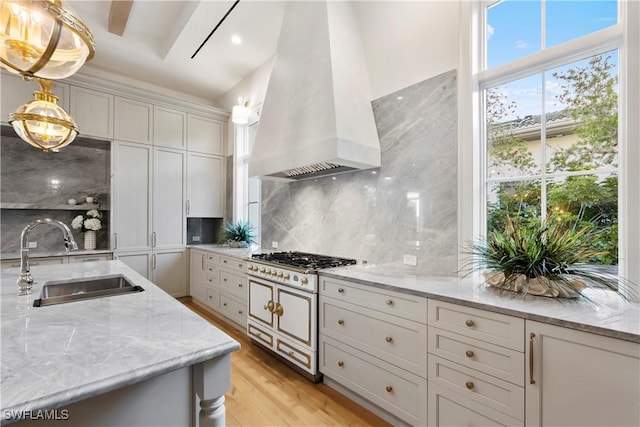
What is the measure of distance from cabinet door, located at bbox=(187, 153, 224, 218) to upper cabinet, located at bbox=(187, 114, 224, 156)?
→ 0.41 feet

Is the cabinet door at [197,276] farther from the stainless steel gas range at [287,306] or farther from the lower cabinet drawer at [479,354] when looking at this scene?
the lower cabinet drawer at [479,354]

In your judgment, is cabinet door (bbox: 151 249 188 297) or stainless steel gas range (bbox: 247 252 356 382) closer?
stainless steel gas range (bbox: 247 252 356 382)

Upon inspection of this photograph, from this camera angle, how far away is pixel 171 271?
4.49m

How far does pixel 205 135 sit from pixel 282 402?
13.5 feet

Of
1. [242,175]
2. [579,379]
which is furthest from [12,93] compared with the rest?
[579,379]

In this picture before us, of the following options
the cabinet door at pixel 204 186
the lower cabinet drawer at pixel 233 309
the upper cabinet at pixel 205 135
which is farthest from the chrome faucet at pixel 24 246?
the upper cabinet at pixel 205 135

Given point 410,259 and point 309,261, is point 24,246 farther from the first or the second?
point 410,259

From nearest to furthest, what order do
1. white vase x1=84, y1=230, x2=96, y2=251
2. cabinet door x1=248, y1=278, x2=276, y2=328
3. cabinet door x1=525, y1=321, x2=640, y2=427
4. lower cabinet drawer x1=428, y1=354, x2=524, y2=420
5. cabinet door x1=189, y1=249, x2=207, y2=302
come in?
1. cabinet door x1=525, y1=321, x2=640, y2=427
2. lower cabinet drawer x1=428, y1=354, x2=524, y2=420
3. cabinet door x1=248, y1=278, x2=276, y2=328
4. white vase x1=84, y1=230, x2=96, y2=251
5. cabinet door x1=189, y1=249, x2=207, y2=302

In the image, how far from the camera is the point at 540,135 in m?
1.94

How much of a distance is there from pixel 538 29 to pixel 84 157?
533 cm

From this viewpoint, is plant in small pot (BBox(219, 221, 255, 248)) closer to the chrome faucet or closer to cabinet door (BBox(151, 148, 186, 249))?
cabinet door (BBox(151, 148, 186, 249))

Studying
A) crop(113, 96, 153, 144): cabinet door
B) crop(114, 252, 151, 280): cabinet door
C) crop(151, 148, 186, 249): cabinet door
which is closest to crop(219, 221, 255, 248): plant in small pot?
crop(151, 148, 186, 249): cabinet door

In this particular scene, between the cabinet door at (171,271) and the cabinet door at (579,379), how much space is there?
4.46m

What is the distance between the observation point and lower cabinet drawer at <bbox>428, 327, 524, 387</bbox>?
4.51ft
